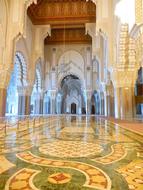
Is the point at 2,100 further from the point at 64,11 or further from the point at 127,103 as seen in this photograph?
the point at 64,11

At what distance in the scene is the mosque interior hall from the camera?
3.50 feet

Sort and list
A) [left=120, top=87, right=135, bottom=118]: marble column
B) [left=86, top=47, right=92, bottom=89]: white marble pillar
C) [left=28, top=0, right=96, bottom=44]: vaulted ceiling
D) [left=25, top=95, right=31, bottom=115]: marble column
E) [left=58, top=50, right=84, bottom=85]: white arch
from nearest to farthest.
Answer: [left=120, top=87, right=135, bottom=118]: marble column
[left=28, top=0, right=96, bottom=44]: vaulted ceiling
[left=25, top=95, right=31, bottom=115]: marble column
[left=86, top=47, right=92, bottom=89]: white marble pillar
[left=58, top=50, right=84, bottom=85]: white arch

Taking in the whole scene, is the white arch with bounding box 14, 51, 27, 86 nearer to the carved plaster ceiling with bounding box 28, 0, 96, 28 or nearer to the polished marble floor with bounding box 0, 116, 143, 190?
the carved plaster ceiling with bounding box 28, 0, 96, 28

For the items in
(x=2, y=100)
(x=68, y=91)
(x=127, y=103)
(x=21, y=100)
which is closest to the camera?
(x=127, y=103)

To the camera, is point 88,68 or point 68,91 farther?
point 68,91

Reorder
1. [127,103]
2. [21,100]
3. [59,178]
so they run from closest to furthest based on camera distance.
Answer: [59,178], [127,103], [21,100]

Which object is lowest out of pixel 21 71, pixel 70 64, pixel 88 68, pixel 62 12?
pixel 21 71

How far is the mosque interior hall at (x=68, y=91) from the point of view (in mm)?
1066

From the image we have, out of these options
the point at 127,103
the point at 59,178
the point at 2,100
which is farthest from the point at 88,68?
the point at 59,178

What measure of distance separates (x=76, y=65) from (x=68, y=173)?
13.2 metres

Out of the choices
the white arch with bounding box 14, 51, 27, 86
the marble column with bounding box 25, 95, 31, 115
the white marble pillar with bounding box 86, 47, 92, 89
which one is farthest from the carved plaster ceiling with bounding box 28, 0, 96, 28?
the marble column with bounding box 25, 95, 31, 115

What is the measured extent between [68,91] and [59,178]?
78.3 ft

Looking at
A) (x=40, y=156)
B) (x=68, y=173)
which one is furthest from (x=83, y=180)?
(x=40, y=156)

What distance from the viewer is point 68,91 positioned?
2481cm
